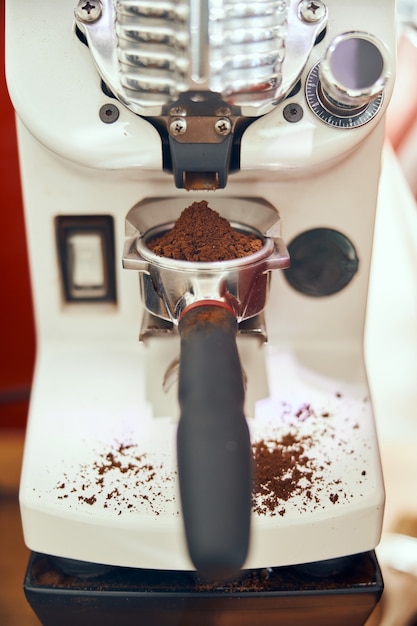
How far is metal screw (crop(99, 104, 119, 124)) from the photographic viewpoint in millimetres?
403

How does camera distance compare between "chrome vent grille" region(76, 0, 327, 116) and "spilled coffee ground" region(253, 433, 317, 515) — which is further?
"spilled coffee ground" region(253, 433, 317, 515)

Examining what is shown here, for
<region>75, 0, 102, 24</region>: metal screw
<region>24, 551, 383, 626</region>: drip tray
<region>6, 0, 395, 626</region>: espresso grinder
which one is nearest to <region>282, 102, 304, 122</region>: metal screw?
<region>6, 0, 395, 626</region>: espresso grinder

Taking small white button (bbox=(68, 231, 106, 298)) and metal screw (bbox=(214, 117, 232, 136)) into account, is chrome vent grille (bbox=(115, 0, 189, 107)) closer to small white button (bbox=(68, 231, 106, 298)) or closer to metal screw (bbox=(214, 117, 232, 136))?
metal screw (bbox=(214, 117, 232, 136))

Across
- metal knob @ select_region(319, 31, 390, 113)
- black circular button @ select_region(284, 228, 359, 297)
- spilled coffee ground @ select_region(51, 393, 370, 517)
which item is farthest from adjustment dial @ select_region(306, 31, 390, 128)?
spilled coffee ground @ select_region(51, 393, 370, 517)

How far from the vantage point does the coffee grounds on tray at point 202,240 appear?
390 millimetres

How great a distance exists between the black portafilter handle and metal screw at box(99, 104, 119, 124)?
146 mm

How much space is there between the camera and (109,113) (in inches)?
15.9

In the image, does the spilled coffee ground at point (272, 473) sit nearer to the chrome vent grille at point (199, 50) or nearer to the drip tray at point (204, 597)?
the drip tray at point (204, 597)

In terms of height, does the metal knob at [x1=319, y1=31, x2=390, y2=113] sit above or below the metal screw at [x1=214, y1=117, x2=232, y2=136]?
above

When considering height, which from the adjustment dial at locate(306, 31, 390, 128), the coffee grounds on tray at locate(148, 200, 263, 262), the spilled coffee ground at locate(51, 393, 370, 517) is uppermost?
the adjustment dial at locate(306, 31, 390, 128)

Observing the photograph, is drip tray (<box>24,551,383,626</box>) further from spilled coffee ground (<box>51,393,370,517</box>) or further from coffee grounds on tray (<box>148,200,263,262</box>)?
coffee grounds on tray (<box>148,200,263,262</box>)

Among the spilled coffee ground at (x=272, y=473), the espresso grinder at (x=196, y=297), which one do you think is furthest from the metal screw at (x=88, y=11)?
the spilled coffee ground at (x=272, y=473)

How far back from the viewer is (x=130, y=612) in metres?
0.43

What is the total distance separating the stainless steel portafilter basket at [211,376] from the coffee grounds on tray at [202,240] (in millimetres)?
12
